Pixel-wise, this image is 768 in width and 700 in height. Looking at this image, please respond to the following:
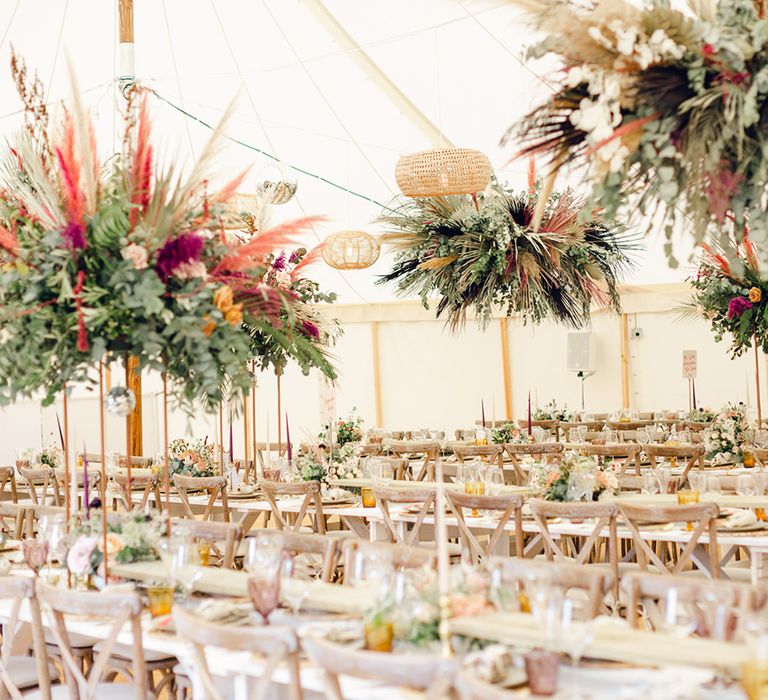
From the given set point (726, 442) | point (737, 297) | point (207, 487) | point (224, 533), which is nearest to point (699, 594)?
point (224, 533)

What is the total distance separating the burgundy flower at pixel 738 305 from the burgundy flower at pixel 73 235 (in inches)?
215

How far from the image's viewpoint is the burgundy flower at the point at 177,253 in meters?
4.34

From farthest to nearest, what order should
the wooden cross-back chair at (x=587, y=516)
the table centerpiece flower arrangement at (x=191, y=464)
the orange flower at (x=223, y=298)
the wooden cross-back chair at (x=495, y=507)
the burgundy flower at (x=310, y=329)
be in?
1. the table centerpiece flower arrangement at (x=191, y=464)
2. the burgundy flower at (x=310, y=329)
3. the wooden cross-back chair at (x=495, y=507)
4. the wooden cross-back chair at (x=587, y=516)
5. the orange flower at (x=223, y=298)

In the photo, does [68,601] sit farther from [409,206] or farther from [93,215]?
[409,206]

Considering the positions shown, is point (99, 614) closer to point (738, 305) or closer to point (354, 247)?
point (738, 305)

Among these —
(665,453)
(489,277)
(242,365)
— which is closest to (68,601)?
(242,365)

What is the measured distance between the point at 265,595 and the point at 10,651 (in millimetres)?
1092

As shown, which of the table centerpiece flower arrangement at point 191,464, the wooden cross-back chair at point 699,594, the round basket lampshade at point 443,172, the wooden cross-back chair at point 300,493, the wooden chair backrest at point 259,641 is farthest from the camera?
the table centerpiece flower arrangement at point 191,464

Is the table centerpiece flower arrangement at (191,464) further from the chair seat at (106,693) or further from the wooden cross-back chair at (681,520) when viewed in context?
the chair seat at (106,693)

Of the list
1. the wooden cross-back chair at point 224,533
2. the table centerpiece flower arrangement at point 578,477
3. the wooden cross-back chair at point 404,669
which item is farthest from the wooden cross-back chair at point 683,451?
the wooden cross-back chair at point 404,669


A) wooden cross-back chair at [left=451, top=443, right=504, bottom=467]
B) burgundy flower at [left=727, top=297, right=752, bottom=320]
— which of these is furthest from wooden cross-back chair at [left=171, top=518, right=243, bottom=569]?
wooden cross-back chair at [left=451, top=443, right=504, bottom=467]

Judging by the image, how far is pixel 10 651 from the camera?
4.30m

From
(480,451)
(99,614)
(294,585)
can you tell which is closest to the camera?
(99,614)

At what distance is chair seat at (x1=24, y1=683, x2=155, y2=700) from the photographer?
418cm
